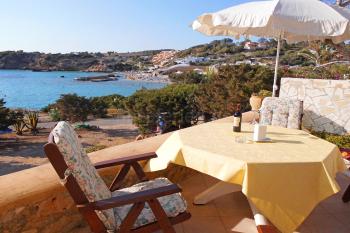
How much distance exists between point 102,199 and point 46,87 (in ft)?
221

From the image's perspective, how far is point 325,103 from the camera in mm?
6484

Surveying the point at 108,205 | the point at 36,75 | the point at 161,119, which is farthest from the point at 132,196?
the point at 36,75

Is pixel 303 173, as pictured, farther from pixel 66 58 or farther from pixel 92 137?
pixel 66 58

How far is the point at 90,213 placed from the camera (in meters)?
1.91

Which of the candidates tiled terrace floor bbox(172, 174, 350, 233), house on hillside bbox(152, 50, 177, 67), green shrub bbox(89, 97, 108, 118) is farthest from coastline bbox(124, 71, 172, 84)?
tiled terrace floor bbox(172, 174, 350, 233)

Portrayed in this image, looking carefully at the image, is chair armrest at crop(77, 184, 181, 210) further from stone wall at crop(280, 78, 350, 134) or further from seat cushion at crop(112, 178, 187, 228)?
stone wall at crop(280, 78, 350, 134)

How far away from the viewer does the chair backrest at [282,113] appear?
5.06 metres

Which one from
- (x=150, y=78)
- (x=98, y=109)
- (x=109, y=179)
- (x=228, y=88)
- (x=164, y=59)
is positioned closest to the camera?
(x=109, y=179)

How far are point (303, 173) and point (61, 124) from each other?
5.30 feet

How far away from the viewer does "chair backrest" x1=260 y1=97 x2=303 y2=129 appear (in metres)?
5.06

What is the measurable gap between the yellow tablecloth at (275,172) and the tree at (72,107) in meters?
18.5

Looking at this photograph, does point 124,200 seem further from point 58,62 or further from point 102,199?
point 58,62

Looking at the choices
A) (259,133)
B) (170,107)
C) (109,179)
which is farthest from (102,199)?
(170,107)

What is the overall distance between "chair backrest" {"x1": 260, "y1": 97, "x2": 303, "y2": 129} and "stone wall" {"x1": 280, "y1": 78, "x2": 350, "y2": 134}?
65.7 inches
